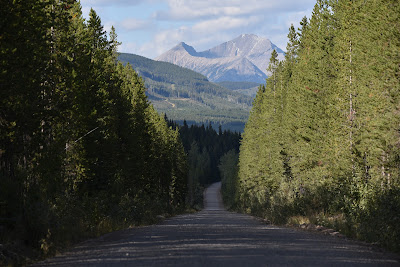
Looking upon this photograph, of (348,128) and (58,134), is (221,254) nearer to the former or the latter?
(58,134)

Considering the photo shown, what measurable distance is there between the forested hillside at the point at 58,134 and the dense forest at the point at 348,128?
10.8 meters

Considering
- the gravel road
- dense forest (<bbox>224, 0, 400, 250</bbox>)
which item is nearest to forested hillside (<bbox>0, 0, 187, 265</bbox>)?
the gravel road

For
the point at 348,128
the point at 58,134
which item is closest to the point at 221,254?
the point at 58,134

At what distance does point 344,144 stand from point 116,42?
19.4 meters

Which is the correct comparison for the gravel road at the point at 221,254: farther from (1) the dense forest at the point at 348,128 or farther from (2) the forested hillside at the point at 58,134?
(1) the dense forest at the point at 348,128

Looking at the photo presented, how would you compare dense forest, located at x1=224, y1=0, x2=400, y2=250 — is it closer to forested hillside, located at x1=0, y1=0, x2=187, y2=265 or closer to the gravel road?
the gravel road

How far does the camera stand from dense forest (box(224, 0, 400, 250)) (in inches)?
820

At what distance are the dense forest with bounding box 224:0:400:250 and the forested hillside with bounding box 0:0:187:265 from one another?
1079 centimetres

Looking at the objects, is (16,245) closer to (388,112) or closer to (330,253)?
(330,253)

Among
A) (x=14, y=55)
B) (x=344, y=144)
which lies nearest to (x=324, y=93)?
(x=344, y=144)

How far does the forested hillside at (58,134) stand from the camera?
1488 cm

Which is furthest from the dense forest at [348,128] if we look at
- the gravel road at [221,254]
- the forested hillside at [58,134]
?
the forested hillside at [58,134]

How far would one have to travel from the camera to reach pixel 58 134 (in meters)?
21.2

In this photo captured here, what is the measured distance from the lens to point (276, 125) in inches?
2144
